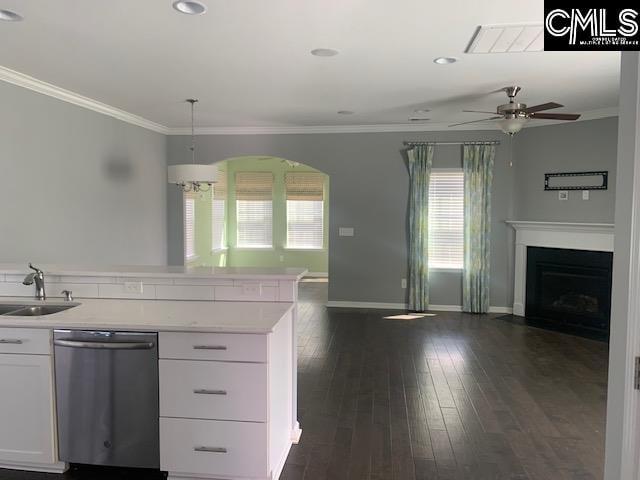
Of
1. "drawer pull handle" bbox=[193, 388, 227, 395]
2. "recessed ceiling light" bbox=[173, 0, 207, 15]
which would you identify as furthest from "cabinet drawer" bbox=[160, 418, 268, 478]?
"recessed ceiling light" bbox=[173, 0, 207, 15]

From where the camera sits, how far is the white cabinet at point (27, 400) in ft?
8.24

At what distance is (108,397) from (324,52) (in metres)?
2.71

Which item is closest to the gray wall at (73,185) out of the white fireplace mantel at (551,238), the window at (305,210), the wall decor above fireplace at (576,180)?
the window at (305,210)

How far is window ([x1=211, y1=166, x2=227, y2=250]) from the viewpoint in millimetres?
9094

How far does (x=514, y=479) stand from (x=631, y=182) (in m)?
1.96

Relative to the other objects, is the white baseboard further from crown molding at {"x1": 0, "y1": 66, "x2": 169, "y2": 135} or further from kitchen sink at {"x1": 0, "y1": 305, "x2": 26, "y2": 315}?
kitchen sink at {"x1": 0, "y1": 305, "x2": 26, "y2": 315}

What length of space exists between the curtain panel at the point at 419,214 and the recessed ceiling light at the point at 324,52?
336 cm

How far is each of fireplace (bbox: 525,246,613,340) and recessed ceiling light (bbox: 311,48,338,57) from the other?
13.5 feet

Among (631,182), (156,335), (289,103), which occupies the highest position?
(289,103)

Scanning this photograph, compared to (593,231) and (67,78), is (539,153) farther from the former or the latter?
(67,78)

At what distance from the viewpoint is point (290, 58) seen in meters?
3.66

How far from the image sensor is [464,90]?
465cm

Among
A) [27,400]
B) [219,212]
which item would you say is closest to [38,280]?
[27,400]

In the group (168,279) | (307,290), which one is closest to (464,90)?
(168,279)
